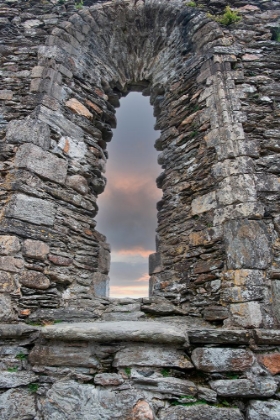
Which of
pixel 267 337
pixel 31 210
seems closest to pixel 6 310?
pixel 31 210

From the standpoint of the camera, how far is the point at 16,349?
2.57 m

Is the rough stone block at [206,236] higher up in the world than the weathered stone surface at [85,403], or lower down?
higher up

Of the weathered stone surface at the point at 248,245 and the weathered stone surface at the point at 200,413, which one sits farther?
the weathered stone surface at the point at 248,245

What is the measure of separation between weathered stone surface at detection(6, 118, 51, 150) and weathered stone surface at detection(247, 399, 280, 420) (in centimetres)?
344

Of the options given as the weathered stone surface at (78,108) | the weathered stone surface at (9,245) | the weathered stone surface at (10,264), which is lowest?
the weathered stone surface at (10,264)

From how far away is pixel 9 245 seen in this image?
308cm

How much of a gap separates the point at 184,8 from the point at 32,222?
4344 millimetres

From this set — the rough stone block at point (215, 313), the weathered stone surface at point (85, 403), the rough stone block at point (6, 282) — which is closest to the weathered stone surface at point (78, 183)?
the rough stone block at point (6, 282)

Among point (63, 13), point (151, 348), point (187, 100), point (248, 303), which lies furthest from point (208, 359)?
point (63, 13)

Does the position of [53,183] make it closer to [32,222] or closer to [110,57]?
[32,222]

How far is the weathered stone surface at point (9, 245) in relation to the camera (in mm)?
3059

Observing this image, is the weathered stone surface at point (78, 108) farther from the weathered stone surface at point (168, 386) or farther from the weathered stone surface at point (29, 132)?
the weathered stone surface at point (168, 386)

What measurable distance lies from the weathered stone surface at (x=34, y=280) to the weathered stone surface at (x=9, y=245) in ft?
0.86

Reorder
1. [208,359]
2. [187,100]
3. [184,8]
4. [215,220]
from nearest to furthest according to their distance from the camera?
[208,359], [215,220], [187,100], [184,8]
